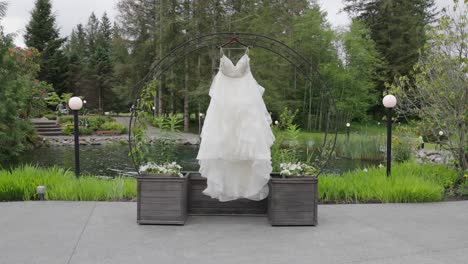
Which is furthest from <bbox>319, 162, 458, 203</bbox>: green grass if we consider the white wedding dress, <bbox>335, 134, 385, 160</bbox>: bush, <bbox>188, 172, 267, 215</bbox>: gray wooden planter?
<bbox>335, 134, 385, 160</bbox>: bush

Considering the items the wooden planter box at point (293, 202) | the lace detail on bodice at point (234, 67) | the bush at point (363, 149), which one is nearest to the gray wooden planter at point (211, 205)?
the wooden planter box at point (293, 202)

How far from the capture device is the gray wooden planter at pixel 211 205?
4.25 m

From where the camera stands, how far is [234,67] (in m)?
4.03

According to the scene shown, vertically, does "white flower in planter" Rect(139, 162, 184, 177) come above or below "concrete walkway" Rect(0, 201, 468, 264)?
above

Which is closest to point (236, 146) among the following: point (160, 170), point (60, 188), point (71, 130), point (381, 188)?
point (160, 170)

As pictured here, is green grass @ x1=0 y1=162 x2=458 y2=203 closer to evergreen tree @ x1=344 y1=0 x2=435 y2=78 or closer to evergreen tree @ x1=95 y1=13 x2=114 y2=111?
evergreen tree @ x1=344 y1=0 x2=435 y2=78

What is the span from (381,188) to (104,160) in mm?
8465

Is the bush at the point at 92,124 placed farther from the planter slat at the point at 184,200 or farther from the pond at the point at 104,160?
the planter slat at the point at 184,200

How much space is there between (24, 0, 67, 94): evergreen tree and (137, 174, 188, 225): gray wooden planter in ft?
82.5

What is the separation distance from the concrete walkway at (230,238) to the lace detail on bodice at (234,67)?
4.69 feet

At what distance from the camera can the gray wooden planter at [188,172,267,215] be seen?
425 cm

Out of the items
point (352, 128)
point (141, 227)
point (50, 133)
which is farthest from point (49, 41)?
point (141, 227)

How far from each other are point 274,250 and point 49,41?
27.1 m

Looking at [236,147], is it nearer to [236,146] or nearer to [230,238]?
[236,146]
